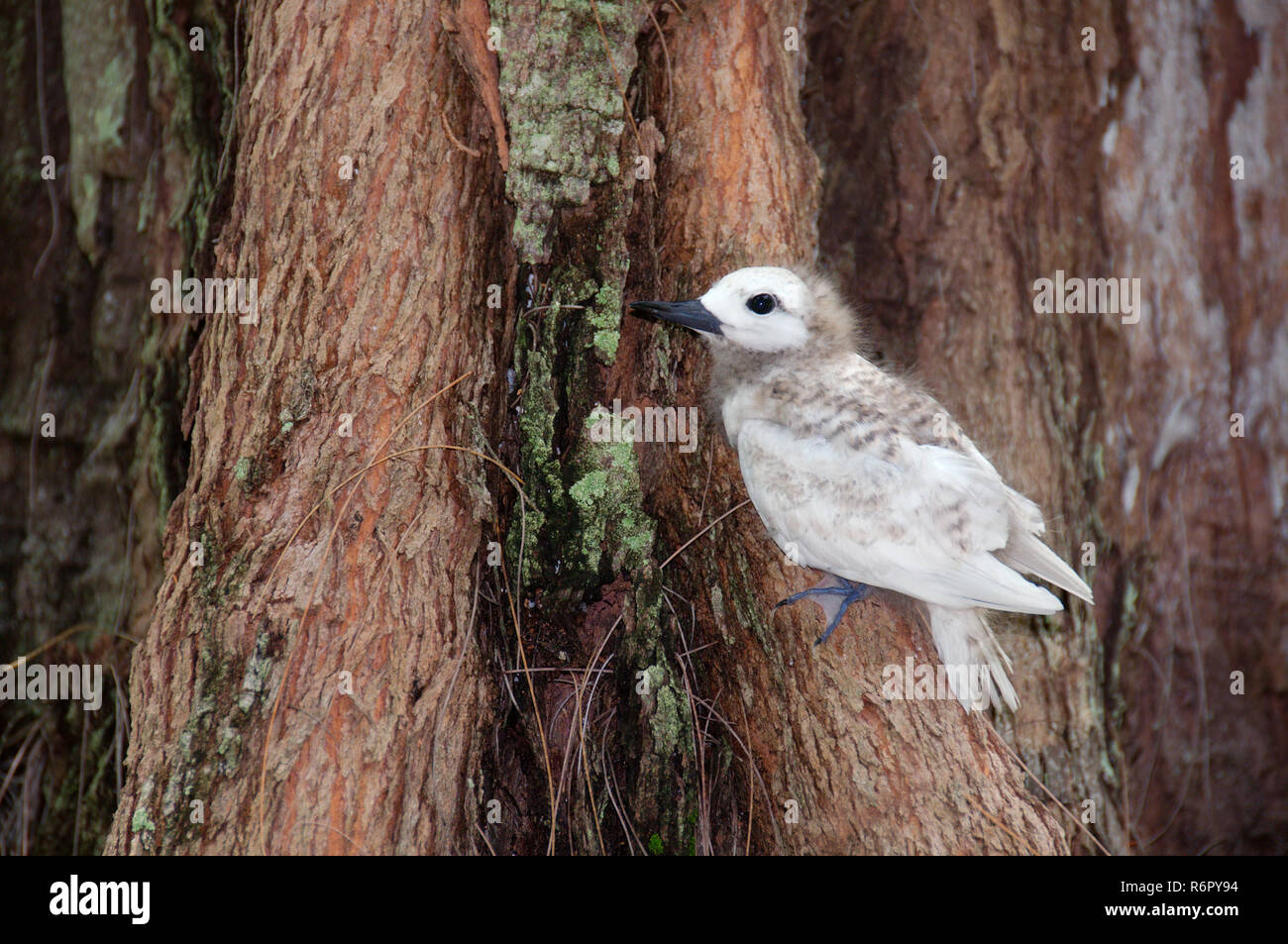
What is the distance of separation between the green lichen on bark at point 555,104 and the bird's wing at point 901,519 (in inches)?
35.8

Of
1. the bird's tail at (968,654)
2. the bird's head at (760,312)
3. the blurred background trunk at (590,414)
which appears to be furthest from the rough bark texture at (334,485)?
the bird's tail at (968,654)

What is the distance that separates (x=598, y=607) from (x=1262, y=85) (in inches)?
119

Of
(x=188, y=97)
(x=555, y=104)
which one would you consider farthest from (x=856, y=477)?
(x=188, y=97)

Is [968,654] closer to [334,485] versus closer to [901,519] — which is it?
[901,519]

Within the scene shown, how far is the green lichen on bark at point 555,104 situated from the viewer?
96.0 inches

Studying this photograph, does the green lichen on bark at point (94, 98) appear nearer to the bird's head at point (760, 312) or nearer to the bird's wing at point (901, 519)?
the bird's head at point (760, 312)

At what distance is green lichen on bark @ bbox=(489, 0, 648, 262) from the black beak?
1.11 ft

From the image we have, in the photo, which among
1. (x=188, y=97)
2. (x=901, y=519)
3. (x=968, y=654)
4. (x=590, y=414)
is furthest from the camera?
(x=188, y=97)

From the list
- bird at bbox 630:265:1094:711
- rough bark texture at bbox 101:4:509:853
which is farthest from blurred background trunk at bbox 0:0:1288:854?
bird at bbox 630:265:1094:711

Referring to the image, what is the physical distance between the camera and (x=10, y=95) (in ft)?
10.5

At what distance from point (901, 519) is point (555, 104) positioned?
4.63 ft

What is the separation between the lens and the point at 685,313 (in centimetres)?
240

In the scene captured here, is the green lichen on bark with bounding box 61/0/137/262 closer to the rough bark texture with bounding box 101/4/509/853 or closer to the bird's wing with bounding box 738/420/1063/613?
the rough bark texture with bounding box 101/4/509/853

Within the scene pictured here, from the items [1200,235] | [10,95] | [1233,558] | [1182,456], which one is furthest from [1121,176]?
[10,95]
